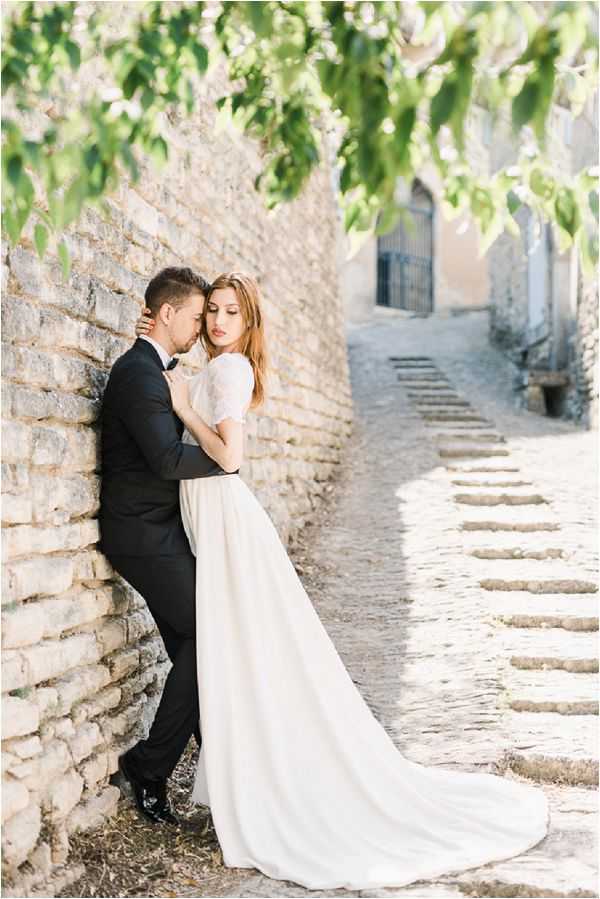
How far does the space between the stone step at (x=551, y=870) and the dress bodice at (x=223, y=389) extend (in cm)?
152

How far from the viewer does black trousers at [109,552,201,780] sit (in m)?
3.08

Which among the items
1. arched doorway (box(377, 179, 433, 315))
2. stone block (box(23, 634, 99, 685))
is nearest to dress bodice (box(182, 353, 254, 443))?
stone block (box(23, 634, 99, 685))

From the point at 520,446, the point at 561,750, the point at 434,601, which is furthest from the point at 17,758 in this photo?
the point at 520,446

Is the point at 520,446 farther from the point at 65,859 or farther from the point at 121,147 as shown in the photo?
the point at 121,147

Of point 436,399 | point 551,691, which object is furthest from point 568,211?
point 436,399

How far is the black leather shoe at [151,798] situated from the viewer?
311 cm

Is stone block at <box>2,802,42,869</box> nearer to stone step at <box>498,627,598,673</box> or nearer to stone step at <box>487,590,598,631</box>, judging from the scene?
stone step at <box>498,627,598,673</box>

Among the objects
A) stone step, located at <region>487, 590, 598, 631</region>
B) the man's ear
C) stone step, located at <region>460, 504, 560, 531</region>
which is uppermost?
the man's ear

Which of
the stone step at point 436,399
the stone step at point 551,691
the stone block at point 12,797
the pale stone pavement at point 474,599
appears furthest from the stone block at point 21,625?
the stone step at point 436,399

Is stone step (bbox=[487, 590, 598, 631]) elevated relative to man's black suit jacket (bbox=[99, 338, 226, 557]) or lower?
lower

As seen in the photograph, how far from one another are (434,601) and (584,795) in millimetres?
A: 2236

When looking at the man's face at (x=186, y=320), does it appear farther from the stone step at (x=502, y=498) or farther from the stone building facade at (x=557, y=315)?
the stone building facade at (x=557, y=315)

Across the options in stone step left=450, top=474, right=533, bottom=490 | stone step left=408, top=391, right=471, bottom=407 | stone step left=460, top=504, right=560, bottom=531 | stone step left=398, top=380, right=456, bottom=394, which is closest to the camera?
stone step left=460, top=504, right=560, bottom=531

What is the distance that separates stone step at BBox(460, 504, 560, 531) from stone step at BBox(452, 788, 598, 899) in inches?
148
